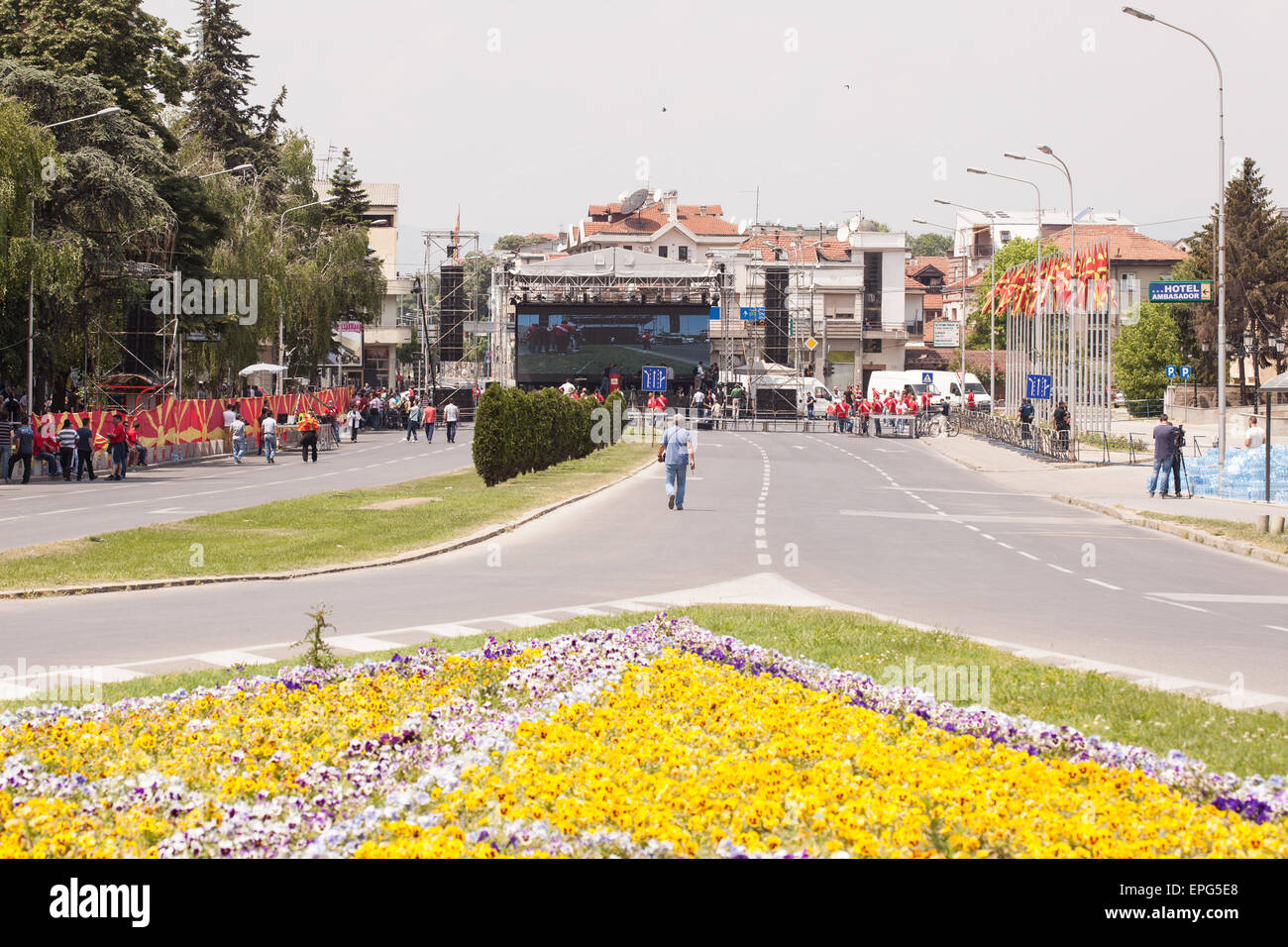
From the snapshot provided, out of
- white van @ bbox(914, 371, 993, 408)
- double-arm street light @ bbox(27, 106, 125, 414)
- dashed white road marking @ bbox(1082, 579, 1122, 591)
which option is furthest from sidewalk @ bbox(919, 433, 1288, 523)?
double-arm street light @ bbox(27, 106, 125, 414)

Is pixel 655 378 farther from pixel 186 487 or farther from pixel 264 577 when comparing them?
pixel 264 577

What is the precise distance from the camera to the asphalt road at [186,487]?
2350 centimetres

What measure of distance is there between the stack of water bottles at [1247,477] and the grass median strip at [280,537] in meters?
15.0

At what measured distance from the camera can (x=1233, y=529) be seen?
76.1 ft

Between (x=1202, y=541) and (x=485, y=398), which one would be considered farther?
(x=485, y=398)

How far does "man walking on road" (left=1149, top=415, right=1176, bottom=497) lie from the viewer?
99.7ft

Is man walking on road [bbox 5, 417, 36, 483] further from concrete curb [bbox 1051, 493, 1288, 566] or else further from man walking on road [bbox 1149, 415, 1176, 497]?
man walking on road [bbox 1149, 415, 1176, 497]

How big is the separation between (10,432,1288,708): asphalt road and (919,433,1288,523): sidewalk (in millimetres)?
2730

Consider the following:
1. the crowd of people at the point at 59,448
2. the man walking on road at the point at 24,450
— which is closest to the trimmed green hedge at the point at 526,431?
the crowd of people at the point at 59,448

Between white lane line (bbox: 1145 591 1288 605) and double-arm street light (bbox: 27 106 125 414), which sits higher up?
double-arm street light (bbox: 27 106 125 414)
